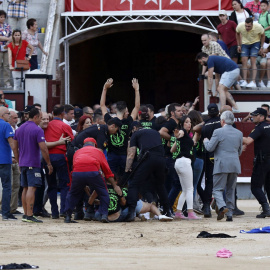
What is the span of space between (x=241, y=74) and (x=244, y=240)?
1121 cm

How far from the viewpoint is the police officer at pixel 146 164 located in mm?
14258

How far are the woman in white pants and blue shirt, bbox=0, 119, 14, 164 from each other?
2.73 metres

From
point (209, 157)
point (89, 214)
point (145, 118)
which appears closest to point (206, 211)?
point (209, 157)

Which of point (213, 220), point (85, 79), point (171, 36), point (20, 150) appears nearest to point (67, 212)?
point (20, 150)

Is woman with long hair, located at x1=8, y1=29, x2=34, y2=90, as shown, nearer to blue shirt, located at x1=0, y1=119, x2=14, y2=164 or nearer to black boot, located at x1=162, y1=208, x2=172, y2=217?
blue shirt, located at x1=0, y1=119, x2=14, y2=164

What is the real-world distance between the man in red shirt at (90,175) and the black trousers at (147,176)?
0.32 metres

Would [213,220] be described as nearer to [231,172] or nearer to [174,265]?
[231,172]

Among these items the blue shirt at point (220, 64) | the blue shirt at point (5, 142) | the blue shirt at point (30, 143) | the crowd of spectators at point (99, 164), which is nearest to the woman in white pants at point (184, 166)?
the crowd of spectators at point (99, 164)

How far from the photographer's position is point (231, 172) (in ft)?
47.6

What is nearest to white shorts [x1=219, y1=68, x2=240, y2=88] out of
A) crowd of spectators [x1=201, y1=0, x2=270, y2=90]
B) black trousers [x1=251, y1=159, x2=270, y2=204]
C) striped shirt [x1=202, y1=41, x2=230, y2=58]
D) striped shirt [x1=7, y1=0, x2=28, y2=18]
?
striped shirt [x1=202, y1=41, x2=230, y2=58]

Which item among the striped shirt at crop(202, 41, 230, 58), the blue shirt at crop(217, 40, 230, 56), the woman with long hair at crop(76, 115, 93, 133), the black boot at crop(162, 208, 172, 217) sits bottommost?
the black boot at crop(162, 208, 172, 217)

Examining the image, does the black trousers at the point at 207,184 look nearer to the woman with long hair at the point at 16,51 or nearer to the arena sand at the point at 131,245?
the arena sand at the point at 131,245

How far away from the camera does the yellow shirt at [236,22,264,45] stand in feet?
A: 73.1

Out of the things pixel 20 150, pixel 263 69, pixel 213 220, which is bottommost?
pixel 213 220
